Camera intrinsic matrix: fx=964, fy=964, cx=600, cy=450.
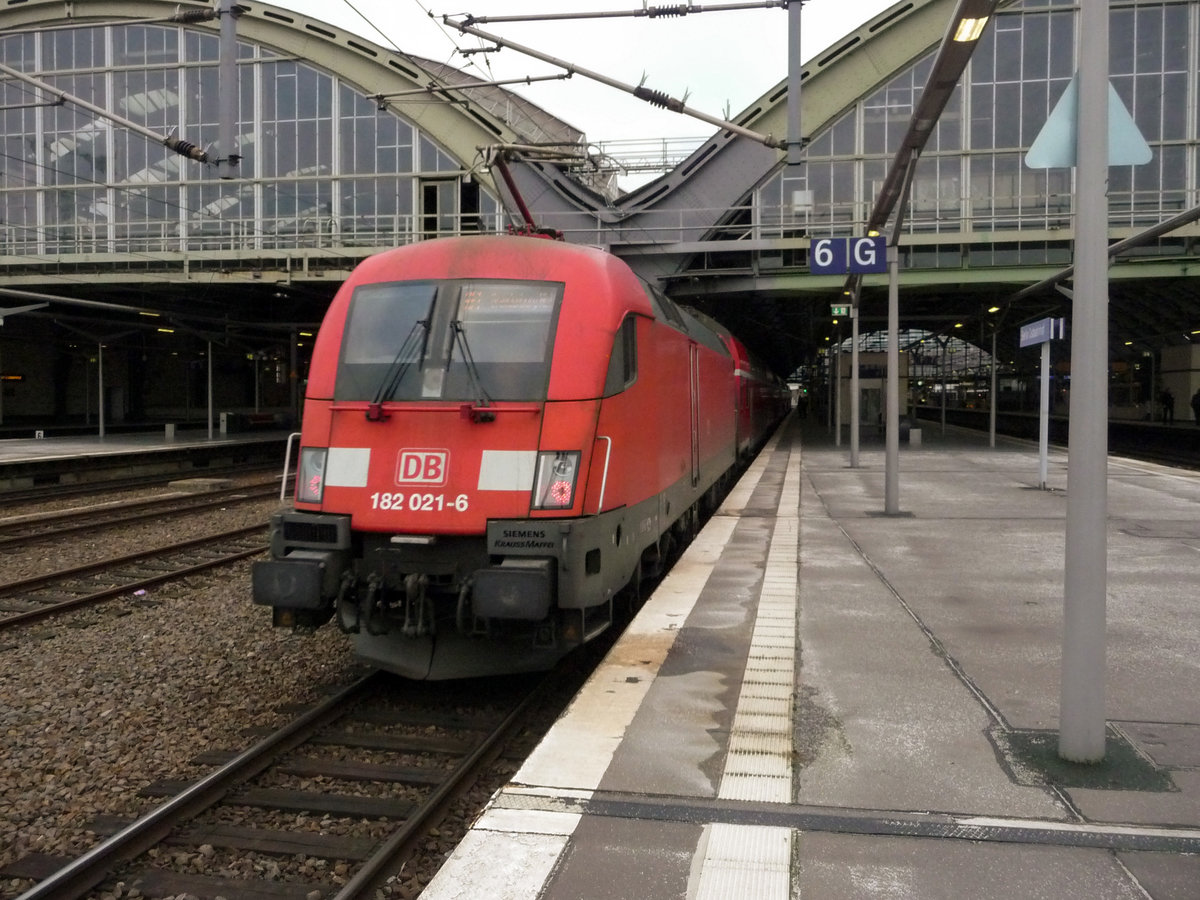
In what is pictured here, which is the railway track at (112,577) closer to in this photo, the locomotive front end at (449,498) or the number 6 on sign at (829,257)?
the locomotive front end at (449,498)

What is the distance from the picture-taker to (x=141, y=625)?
8.45 m

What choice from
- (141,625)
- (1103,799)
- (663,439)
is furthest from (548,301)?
(141,625)

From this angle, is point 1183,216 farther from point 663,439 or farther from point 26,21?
point 26,21

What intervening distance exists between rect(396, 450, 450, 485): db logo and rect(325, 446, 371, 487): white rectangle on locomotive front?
0.24 meters

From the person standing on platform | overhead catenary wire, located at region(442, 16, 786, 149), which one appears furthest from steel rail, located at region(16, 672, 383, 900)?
the person standing on platform

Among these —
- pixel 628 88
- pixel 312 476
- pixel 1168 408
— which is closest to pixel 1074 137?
pixel 312 476

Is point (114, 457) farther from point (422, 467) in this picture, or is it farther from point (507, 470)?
point (507, 470)

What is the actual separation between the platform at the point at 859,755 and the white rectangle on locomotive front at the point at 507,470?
4.21 ft

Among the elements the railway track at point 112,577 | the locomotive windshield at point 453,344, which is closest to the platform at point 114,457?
the railway track at point 112,577

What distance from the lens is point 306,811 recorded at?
473cm

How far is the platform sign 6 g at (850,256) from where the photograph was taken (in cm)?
1332

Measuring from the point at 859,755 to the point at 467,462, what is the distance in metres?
2.85

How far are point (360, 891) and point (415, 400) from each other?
→ 3158 millimetres

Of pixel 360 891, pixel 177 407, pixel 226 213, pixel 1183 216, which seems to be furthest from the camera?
pixel 177 407
